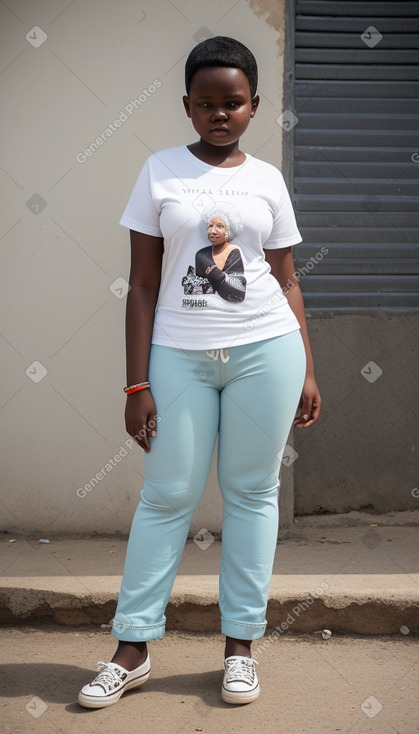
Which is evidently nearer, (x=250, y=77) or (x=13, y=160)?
(x=250, y=77)

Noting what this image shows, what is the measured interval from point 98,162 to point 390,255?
155cm

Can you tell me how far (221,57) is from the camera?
245cm

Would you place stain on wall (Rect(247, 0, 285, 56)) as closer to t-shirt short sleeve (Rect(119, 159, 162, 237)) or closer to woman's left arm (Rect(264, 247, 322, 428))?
woman's left arm (Rect(264, 247, 322, 428))

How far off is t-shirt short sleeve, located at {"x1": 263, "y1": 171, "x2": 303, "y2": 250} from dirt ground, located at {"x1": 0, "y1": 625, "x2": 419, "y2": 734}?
4.82 feet

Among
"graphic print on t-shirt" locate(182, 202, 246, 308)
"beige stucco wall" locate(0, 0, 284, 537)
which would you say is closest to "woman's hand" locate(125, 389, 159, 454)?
"graphic print on t-shirt" locate(182, 202, 246, 308)

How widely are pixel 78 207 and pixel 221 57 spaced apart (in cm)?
168

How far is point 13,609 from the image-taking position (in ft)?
11.1

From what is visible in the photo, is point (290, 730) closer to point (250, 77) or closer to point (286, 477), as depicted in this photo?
point (286, 477)

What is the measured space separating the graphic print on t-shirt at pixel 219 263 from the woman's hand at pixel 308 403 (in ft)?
1.45

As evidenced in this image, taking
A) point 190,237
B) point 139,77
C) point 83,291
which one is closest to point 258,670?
point 190,237

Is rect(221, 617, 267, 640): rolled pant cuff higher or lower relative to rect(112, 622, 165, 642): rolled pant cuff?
higher

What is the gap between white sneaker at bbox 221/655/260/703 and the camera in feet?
8.75

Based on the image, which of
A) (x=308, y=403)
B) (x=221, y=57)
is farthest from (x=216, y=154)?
(x=308, y=403)

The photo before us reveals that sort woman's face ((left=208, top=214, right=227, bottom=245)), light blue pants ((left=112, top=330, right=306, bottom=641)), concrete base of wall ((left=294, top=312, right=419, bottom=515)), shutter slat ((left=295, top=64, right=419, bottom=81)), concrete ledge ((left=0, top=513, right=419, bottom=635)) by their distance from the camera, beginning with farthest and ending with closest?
concrete base of wall ((left=294, top=312, right=419, bottom=515)) < shutter slat ((left=295, top=64, right=419, bottom=81)) < concrete ledge ((left=0, top=513, right=419, bottom=635)) < light blue pants ((left=112, top=330, right=306, bottom=641)) < woman's face ((left=208, top=214, right=227, bottom=245))
